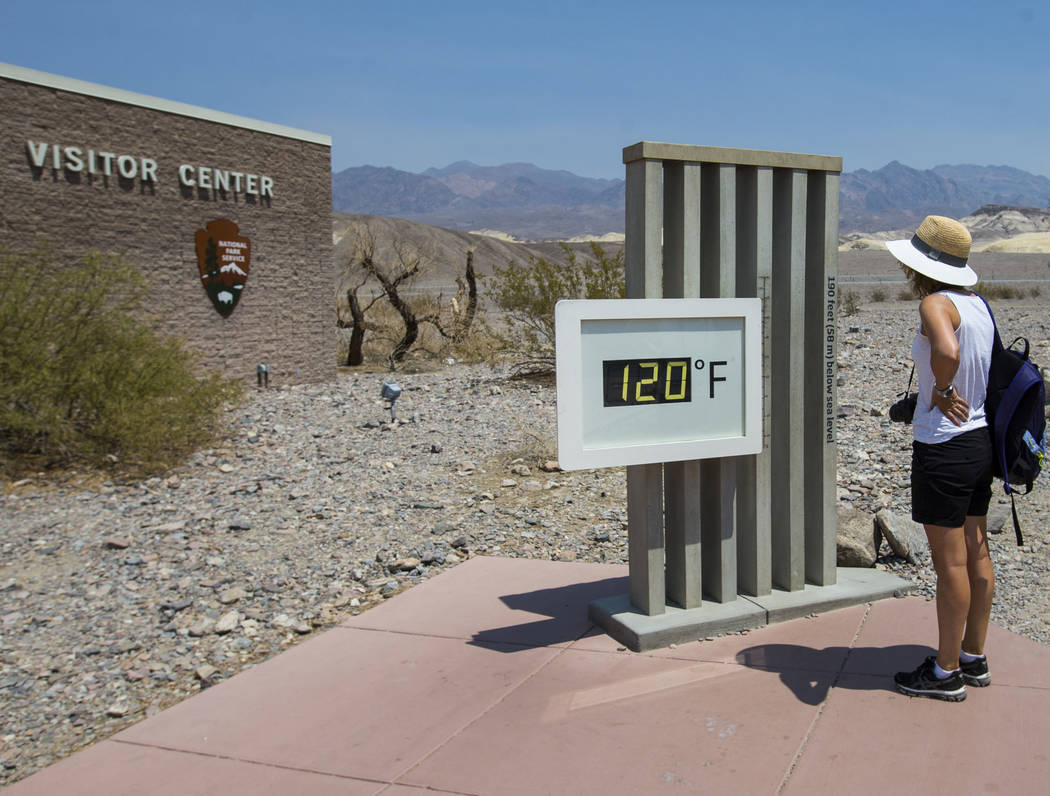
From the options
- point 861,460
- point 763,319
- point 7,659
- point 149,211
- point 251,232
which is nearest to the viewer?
point 763,319

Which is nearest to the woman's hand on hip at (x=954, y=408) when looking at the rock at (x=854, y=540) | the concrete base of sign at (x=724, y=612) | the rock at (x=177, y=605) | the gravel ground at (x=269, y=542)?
the concrete base of sign at (x=724, y=612)

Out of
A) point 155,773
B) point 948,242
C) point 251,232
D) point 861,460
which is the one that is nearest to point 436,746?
point 155,773

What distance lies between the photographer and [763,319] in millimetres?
4500

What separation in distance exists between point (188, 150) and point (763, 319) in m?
13.4

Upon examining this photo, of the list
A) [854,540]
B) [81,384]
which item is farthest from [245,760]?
[81,384]

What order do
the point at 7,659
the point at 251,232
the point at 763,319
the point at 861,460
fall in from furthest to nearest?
the point at 251,232 < the point at 861,460 < the point at 7,659 < the point at 763,319

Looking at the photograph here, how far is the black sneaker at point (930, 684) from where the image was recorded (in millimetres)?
3604

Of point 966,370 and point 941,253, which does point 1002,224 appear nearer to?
point 941,253

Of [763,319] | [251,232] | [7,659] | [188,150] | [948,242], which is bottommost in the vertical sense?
[7,659]

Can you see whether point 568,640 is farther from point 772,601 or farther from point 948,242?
point 948,242

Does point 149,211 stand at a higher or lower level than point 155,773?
higher

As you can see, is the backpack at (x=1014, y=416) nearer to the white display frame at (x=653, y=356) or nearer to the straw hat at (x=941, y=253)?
the straw hat at (x=941, y=253)

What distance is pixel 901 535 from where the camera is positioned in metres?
5.52

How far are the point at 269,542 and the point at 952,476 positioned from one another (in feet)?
16.2
